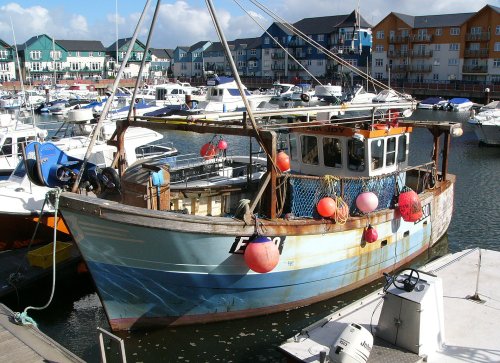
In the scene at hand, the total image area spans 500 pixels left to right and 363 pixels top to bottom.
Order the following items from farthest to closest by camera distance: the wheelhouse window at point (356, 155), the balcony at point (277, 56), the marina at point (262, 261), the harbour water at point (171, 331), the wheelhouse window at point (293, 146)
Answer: the balcony at point (277, 56) → the wheelhouse window at point (293, 146) → the wheelhouse window at point (356, 155) → the harbour water at point (171, 331) → the marina at point (262, 261)

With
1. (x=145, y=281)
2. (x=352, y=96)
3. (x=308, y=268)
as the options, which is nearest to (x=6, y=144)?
(x=145, y=281)

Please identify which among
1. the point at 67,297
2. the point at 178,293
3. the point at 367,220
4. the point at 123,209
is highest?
the point at 123,209

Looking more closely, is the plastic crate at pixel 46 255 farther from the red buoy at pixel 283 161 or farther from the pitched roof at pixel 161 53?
the pitched roof at pixel 161 53

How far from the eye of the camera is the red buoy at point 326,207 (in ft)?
34.6

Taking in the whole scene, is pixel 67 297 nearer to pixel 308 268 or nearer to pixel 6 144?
pixel 308 268

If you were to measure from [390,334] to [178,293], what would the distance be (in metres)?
4.21

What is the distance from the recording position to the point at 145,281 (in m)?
9.93

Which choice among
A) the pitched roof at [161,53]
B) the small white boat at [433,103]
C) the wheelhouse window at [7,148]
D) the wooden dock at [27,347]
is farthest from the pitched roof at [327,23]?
the wooden dock at [27,347]

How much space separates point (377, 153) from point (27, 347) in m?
8.95

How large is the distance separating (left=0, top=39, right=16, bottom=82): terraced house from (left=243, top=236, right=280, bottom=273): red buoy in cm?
9492

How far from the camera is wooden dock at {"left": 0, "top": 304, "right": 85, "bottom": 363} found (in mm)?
7988

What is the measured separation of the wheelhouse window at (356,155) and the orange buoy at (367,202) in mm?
1538

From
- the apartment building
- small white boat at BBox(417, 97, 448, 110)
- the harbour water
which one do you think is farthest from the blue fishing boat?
the apartment building

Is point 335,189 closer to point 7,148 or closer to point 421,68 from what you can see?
point 7,148
